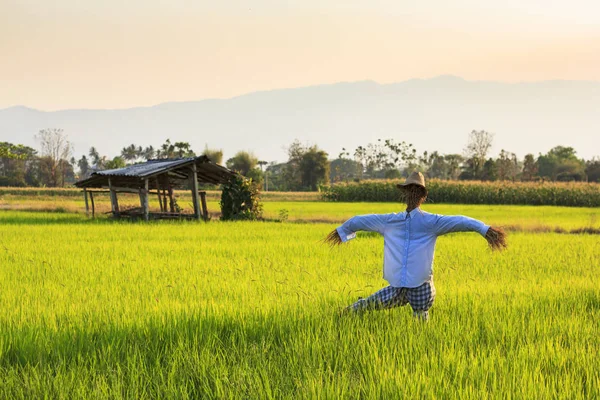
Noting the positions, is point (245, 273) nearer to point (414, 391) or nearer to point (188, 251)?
point (188, 251)

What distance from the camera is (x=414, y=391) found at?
300 centimetres

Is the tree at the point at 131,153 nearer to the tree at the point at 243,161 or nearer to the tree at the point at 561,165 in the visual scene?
the tree at the point at 243,161

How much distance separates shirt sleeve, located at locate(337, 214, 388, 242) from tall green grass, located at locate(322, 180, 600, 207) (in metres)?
31.6

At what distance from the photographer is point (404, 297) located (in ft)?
14.4

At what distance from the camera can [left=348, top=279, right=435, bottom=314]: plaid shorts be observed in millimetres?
4285

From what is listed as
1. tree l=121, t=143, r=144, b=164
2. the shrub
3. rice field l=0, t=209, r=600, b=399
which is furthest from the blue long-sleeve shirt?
Result: tree l=121, t=143, r=144, b=164

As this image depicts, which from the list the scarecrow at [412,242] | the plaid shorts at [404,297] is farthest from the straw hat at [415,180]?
the plaid shorts at [404,297]

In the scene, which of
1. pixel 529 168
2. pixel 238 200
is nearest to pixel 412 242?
pixel 238 200

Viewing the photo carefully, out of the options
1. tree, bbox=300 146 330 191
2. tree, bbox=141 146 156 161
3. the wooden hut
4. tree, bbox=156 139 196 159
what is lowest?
the wooden hut

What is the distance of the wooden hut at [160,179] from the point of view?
19.1m

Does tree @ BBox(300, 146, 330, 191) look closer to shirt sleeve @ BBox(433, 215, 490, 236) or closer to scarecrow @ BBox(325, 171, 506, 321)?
scarecrow @ BBox(325, 171, 506, 321)

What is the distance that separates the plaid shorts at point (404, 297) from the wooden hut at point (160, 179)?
15177 millimetres

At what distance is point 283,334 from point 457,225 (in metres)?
1.64

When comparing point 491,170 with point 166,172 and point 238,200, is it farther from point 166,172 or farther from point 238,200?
point 166,172
